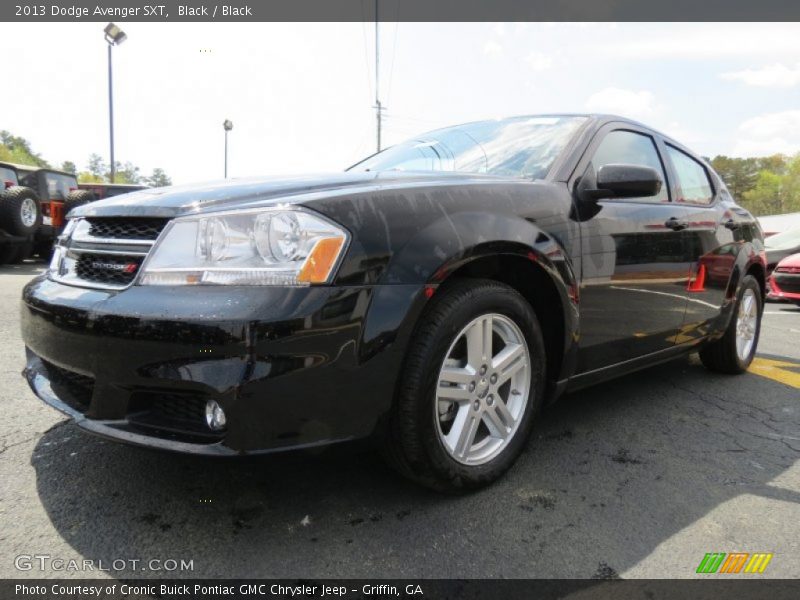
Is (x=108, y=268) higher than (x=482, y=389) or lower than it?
higher

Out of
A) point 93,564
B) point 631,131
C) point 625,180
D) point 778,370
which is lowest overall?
point 778,370

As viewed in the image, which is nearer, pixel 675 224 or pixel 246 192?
pixel 246 192

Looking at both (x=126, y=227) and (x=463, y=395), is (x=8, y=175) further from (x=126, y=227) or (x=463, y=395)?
(x=463, y=395)

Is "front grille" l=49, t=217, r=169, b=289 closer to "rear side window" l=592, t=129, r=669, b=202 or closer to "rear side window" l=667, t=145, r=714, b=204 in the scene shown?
"rear side window" l=592, t=129, r=669, b=202

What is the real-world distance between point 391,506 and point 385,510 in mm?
33

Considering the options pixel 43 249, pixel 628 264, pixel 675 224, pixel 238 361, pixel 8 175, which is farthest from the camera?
pixel 43 249

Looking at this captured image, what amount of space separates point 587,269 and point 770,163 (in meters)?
102

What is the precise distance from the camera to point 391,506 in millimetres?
2055

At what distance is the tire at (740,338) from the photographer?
4.01m

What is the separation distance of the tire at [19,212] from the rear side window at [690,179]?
385 inches

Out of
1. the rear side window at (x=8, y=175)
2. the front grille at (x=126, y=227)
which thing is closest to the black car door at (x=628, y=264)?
the front grille at (x=126, y=227)

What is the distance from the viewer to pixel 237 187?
2092mm

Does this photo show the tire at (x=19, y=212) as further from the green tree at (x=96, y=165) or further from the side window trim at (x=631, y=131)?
the green tree at (x=96, y=165)

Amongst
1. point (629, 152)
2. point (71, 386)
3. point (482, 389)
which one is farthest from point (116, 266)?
point (629, 152)
